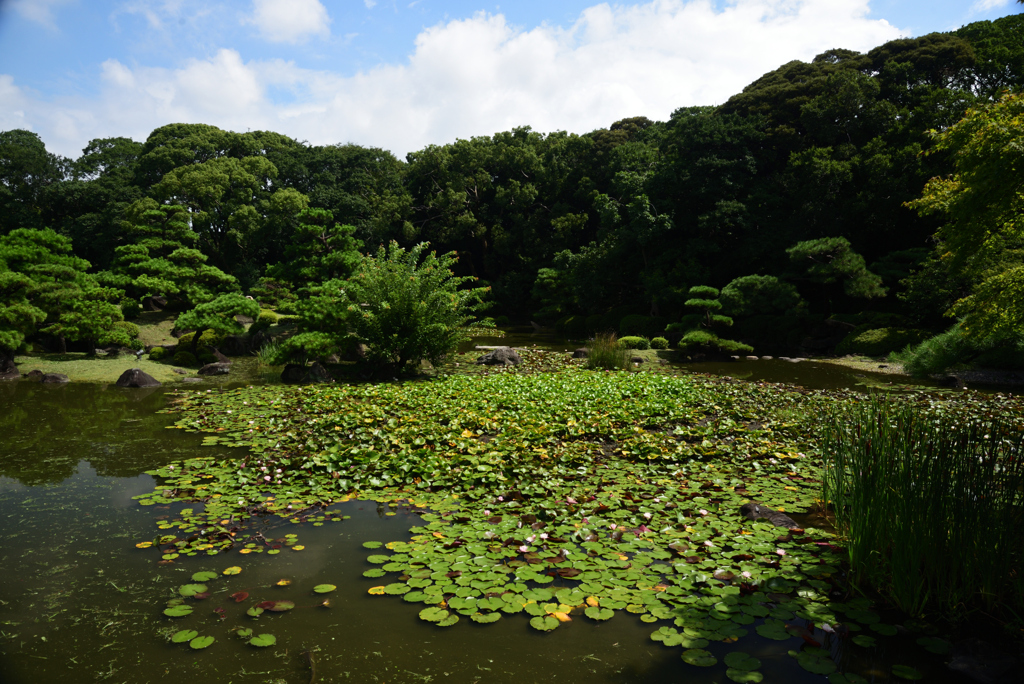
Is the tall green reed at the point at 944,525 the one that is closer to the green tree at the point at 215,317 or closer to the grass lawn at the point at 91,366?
the grass lawn at the point at 91,366

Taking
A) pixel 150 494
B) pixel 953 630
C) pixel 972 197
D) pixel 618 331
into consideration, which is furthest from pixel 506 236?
pixel 953 630

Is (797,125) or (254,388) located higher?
(797,125)

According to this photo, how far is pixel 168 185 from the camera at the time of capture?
79.6 ft

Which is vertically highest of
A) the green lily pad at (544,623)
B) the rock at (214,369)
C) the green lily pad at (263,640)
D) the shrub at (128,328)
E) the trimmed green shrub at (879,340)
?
the trimmed green shrub at (879,340)

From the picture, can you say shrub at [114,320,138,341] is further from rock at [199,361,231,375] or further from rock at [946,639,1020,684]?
rock at [946,639,1020,684]

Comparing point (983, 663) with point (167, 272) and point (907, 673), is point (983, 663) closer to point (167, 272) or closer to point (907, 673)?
point (907, 673)

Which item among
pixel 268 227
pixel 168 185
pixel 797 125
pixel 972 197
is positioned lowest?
pixel 972 197

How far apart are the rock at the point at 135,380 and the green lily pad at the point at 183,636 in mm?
8626

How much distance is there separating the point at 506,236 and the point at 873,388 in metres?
22.1

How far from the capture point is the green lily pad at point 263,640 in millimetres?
2590

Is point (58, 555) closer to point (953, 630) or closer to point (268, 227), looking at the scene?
point (953, 630)

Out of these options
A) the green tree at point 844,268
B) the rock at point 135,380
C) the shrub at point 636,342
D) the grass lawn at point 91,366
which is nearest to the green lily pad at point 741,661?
the rock at point 135,380

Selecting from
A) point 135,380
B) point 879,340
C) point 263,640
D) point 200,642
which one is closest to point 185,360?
point 135,380

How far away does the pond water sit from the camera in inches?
95.6
